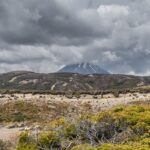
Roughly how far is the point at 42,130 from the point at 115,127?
3.03m

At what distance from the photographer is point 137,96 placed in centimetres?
5325

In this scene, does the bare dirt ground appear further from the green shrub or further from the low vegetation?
the green shrub

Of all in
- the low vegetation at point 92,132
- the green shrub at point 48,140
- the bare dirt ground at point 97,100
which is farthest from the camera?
the bare dirt ground at point 97,100

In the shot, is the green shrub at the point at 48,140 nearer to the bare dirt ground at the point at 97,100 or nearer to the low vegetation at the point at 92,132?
the low vegetation at the point at 92,132

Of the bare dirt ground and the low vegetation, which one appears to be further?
the bare dirt ground

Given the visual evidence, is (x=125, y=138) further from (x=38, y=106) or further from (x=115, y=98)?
(x=115, y=98)

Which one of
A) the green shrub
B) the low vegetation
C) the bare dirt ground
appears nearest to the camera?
the low vegetation

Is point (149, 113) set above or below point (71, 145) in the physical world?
above

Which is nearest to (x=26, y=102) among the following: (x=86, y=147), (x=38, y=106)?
(x=38, y=106)

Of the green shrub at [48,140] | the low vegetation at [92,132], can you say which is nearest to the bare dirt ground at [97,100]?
the low vegetation at [92,132]

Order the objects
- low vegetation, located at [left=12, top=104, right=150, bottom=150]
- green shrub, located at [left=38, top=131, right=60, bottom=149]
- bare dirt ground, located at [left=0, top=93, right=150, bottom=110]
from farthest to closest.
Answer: bare dirt ground, located at [left=0, top=93, right=150, bottom=110], green shrub, located at [left=38, top=131, right=60, bottom=149], low vegetation, located at [left=12, top=104, right=150, bottom=150]

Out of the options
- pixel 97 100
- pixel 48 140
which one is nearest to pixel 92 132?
pixel 48 140

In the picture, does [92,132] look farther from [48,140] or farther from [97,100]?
[97,100]

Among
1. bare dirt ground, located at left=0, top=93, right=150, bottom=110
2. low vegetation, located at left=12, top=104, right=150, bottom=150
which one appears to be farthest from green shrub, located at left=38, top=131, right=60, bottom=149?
bare dirt ground, located at left=0, top=93, right=150, bottom=110
